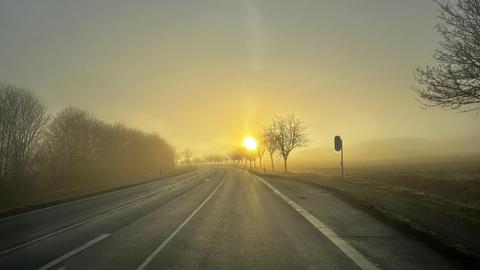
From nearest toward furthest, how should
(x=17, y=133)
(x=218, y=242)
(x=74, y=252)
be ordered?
(x=74, y=252), (x=218, y=242), (x=17, y=133)

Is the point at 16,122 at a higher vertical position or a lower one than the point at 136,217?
higher

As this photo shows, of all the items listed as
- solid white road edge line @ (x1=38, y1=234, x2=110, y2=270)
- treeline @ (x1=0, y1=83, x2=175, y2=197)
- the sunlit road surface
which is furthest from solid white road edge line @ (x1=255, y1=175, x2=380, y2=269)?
treeline @ (x1=0, y1=83, x2=175, y2=197)

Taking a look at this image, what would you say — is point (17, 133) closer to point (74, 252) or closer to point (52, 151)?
point (52, 151)

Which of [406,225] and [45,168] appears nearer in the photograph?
[406,225]

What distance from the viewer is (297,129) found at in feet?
208

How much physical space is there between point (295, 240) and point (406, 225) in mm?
2981

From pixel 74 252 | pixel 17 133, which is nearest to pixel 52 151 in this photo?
A: pixel 17 133

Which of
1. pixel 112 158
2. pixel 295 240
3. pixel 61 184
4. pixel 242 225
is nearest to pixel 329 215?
pixel 242 225

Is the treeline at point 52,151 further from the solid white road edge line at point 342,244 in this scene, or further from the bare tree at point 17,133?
the solid white road edge line at point 342,244

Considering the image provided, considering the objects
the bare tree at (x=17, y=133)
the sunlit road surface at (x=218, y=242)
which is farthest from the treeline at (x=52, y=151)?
the sunlit road surface at (x=218, y=242)

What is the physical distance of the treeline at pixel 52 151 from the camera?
43625 millimetres

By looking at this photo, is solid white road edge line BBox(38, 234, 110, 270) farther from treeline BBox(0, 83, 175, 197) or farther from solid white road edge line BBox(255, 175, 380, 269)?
treeline BBox(0, 83, 175, 197)

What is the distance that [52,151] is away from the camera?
5434cm

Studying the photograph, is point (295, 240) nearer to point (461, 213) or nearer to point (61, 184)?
point (461, 213)
